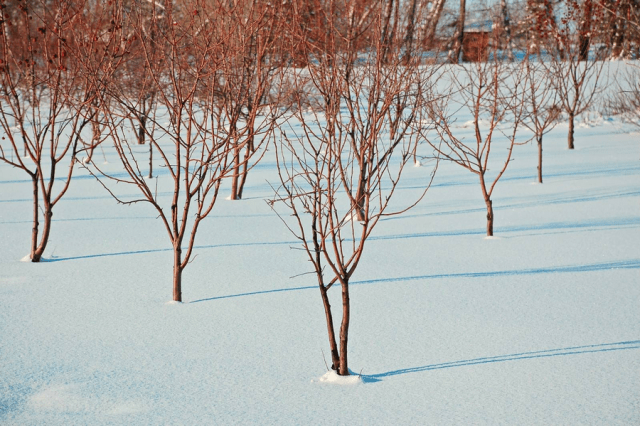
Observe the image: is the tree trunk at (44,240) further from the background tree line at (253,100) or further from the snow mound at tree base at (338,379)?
the snow mound at tree base at (338,379)

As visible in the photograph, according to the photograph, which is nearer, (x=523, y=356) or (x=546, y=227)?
(x=523, y=356)

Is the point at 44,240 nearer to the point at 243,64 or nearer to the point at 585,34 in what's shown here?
the point at 243,64

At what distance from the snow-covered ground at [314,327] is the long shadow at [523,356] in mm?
17

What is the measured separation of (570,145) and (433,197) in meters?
7.46

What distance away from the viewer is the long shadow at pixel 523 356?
3.69m

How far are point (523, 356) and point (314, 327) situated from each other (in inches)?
60.1

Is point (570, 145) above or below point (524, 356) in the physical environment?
above

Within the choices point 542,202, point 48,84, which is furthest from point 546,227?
point 48,84

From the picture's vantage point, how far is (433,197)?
10.5 meters

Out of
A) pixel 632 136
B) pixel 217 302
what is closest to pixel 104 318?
pixel 217 302

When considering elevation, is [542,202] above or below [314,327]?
above

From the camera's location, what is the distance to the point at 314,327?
14.8 feet

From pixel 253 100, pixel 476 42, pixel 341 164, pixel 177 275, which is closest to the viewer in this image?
pixel 341 164

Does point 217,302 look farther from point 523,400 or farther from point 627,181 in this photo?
point 627,181
